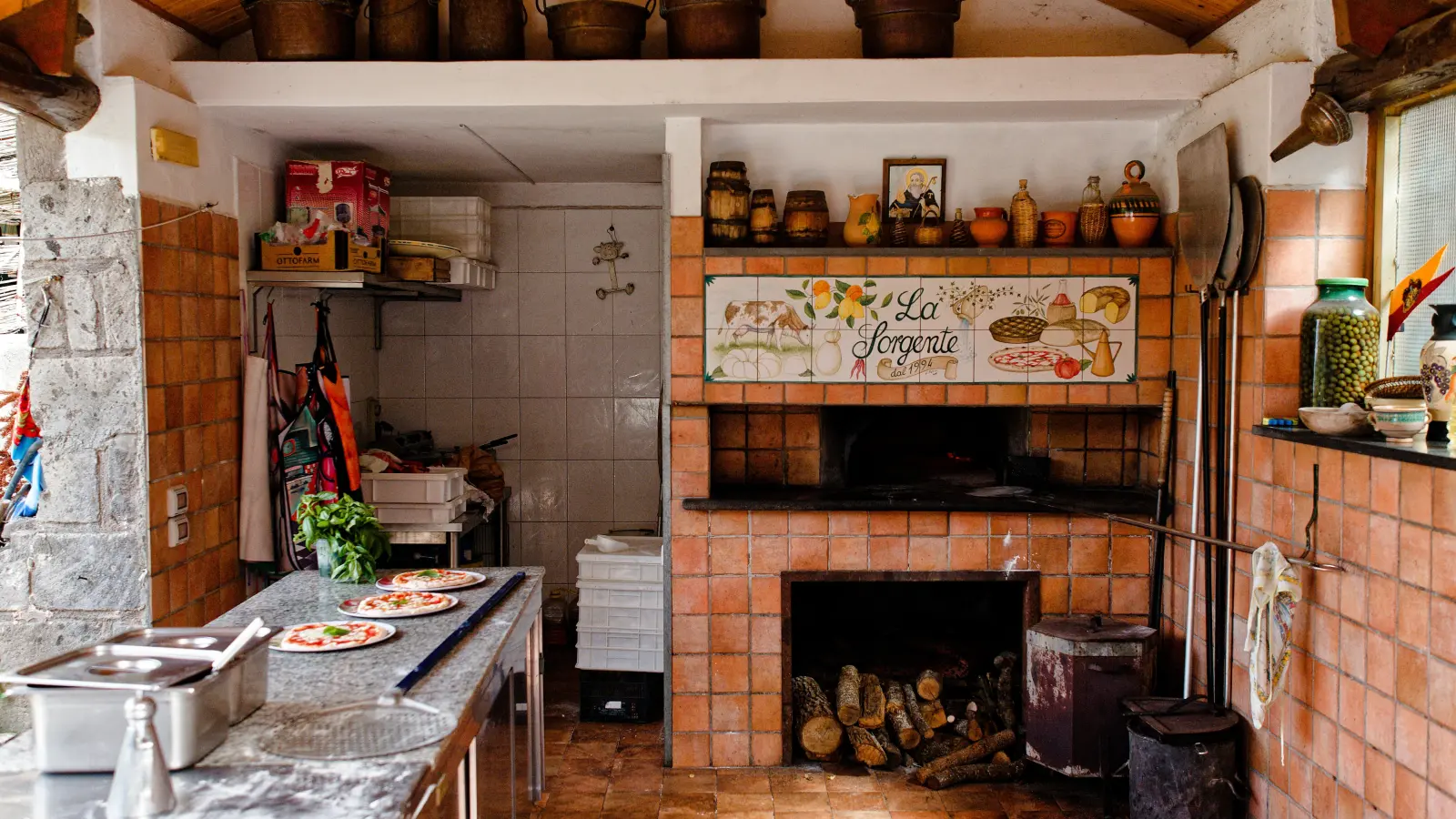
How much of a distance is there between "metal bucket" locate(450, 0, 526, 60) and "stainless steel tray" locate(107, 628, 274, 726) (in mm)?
2255

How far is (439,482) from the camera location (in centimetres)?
442

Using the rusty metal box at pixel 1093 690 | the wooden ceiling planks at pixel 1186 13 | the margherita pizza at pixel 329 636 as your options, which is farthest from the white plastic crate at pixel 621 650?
the wooden ceiling planks at pixel 1186 13

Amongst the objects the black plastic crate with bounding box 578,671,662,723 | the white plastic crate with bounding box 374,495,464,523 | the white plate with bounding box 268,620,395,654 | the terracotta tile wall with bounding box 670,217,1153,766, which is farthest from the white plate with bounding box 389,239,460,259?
the white plate with bounding box 268,620,395,654

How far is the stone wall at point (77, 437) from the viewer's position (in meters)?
3.24

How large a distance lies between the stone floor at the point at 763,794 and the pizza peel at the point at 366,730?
5.51 ft

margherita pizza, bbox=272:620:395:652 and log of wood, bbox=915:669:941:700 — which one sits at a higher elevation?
margherita pizza, bbox=272:620:395:652

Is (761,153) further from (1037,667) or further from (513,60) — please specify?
(1037,667)

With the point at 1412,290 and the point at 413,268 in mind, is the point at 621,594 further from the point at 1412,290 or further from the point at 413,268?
the point at 1412,290

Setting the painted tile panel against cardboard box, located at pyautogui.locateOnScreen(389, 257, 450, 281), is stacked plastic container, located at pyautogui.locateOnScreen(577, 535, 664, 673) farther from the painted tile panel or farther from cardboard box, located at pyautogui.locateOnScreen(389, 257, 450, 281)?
cardboard box, located at pyautogui.locateOnScreen(389, 257, 450, 281)

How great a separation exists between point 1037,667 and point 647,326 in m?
2.67

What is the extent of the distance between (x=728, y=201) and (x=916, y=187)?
729mm

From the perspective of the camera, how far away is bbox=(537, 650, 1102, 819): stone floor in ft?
11.8

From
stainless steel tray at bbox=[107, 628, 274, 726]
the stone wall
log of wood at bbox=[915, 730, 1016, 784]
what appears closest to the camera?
stainless steel tray at bbox=[107, 628, 274, 726]

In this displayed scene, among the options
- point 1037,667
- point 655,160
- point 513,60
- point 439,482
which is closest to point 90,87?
point 513,60
